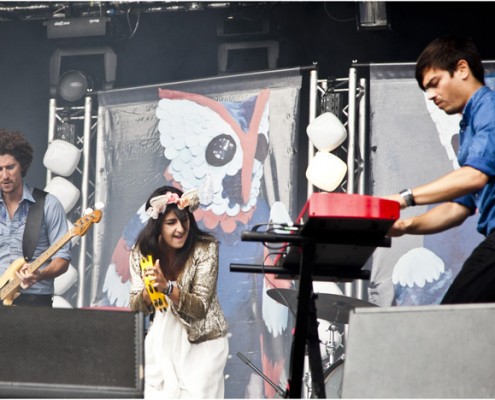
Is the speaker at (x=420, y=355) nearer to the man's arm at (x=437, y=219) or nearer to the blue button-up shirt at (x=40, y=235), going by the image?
the man's arm at (x=437, y=219)

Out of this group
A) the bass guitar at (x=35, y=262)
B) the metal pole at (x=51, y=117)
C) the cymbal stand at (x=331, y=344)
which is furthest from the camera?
the metal pole at (x=51, y=117)

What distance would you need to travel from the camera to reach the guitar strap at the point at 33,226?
5629 millimetres

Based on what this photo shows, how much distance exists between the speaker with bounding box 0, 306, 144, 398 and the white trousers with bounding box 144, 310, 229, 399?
7.69 feet

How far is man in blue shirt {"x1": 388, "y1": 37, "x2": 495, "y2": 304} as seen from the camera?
2.70 m

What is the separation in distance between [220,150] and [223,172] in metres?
0.15

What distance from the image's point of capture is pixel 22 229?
223 inches

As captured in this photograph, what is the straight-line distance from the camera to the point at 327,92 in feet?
18.4

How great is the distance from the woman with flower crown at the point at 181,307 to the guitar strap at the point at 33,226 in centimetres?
80

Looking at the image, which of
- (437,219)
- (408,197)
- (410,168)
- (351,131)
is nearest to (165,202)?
(351,131)

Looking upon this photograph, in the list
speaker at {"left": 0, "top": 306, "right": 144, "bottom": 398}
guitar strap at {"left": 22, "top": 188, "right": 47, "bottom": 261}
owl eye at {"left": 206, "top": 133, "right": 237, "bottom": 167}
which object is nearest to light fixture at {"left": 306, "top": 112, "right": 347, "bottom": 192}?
owl eye at {"left": 206, "top": 133, "right": 237, "bottom": 167}

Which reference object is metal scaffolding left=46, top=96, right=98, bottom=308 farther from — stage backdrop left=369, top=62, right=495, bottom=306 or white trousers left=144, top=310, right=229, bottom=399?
stage backdrop left=369, top=62, right=495, bottom=306

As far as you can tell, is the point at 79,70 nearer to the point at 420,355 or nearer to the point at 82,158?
the point at 82,158

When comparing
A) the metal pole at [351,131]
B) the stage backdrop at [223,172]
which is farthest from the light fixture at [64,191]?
the metal pole at [351,131]

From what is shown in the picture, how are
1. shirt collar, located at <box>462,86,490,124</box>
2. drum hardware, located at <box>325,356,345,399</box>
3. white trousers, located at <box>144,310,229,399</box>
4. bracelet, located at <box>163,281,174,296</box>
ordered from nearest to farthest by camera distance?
1. shirt collar, located at <box>462,86,490,124</box>
2. drum hardware, located at <box>325,356,345,399</box>
3. bracelet, located at <box>163,281,174,296</box>
4. white trousers, located at <box>144,310,229,399</box>
